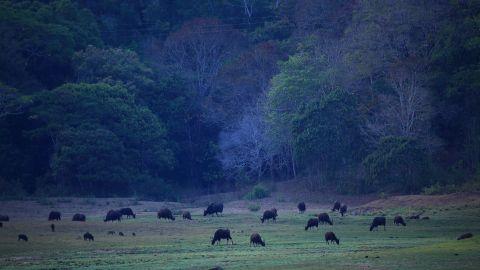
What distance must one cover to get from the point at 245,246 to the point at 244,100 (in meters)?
39.2

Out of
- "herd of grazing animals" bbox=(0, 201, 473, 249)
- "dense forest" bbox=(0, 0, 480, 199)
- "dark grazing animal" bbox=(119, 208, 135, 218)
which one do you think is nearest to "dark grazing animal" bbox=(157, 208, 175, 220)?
"herd of grazing animals" bbox=(0, 201, 473, 249)

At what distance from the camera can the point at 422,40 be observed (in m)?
60.3

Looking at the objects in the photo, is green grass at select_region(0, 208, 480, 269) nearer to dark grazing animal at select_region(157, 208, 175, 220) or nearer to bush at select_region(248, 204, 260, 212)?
dark grazing animal at select_region(157, 208, 175, 220)

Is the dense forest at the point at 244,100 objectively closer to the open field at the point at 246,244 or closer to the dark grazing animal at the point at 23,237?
the open field at the point at 246,244

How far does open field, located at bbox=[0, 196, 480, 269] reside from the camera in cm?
2711

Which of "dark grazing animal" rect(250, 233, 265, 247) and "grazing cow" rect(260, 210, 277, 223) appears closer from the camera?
"dark grazing animal" rect(250, 233, 265, 247)

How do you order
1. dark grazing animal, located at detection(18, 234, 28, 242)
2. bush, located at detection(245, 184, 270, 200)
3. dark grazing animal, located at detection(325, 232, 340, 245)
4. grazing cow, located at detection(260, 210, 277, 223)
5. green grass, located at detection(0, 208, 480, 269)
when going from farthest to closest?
bush, located at detection(245, 184, 270, 200), grazing cow, located at detection(260, 210, 277, 223), dark grazing animal, located at detection(18, 234, 28, 242), dark grazing animal, located at detection(325, 232, 340, 245), green grass, located at detection(0, 208, 480, 269)

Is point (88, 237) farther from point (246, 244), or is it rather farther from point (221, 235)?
point (246, 244)

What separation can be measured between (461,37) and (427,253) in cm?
3184

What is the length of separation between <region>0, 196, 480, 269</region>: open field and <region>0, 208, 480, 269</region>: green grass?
0.03 meters

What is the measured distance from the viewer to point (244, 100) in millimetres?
71812

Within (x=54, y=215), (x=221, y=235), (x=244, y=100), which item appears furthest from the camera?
(x=244, y=100)

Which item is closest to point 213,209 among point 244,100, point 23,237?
point 23,237

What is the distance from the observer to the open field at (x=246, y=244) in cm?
2711
